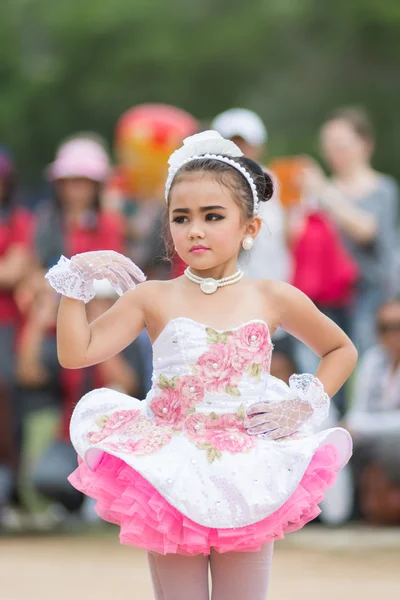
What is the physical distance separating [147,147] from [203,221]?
4.28m

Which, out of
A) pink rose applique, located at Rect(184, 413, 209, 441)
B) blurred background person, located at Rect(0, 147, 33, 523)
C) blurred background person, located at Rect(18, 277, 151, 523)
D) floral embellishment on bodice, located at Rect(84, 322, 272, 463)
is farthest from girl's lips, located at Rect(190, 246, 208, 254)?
blurred background person, located at Rect(0, 147, 33, 523)

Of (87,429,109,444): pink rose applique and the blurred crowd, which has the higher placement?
the blurred crowd

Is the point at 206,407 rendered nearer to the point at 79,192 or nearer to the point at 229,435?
the point at 229,435

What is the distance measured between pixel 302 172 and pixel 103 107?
526 inches

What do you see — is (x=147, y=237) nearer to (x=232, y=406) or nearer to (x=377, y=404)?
(x=377, y=404)

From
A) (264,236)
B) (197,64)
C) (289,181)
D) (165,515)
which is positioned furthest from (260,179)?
(197,64)

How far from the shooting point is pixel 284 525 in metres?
3.45

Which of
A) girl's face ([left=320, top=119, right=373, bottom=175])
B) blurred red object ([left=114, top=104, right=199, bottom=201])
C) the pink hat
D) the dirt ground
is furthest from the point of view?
blurred red object ([left=114, top=104, right=199, bottom=201])

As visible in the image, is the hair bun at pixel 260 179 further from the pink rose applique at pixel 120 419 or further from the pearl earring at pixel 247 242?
the pink rose applique at pixel 120 419

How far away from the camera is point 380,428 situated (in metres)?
6.93

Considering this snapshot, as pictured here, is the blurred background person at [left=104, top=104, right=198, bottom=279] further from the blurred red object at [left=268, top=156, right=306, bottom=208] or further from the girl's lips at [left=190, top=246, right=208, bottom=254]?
the girl's lips at [left=190, top=246, right=208, bottom=254]

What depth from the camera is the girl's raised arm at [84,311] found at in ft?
11.3

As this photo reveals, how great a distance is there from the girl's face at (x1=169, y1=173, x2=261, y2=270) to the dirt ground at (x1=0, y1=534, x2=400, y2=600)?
87.9 inches

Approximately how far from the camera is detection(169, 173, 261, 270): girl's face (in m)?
3.51
